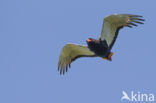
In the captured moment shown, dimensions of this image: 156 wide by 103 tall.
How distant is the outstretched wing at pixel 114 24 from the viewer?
4394cm

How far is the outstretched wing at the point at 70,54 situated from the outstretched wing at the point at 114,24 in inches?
58.7

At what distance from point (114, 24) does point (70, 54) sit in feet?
11.3

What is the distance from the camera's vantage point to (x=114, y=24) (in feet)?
146

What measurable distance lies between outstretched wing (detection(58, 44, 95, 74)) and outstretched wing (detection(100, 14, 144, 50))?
1492 mm

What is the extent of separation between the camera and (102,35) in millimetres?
44594

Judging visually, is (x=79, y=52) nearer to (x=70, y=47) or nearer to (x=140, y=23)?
(x=70, y=47)

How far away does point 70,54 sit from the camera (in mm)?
46000

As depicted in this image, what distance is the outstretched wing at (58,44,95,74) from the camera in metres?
45.5

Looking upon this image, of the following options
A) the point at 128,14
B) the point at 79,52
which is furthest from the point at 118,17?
the point at 79,52

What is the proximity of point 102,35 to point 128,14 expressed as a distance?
195 centimetres

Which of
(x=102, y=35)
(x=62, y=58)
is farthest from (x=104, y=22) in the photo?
(x=62, y=58)

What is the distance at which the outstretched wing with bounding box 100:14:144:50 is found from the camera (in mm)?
43938

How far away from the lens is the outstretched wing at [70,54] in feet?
149

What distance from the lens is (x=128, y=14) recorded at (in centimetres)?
A: 4403
